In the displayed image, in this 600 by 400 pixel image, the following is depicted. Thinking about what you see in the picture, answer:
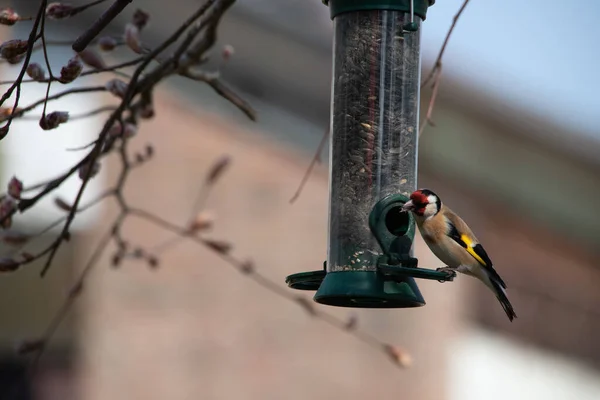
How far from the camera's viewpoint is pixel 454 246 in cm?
610

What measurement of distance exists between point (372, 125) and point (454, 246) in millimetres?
767

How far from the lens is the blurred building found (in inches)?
552

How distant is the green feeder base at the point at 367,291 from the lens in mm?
5301

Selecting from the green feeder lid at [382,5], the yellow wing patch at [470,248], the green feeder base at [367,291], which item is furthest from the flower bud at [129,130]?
the yellow wing patch at [470,248]

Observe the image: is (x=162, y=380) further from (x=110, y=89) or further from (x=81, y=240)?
(x=110, y=89)

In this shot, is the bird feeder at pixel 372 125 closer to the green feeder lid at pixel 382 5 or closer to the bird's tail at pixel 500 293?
the green feeder lid at pixel 382 5

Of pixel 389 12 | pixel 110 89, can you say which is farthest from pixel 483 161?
pixel 110 89

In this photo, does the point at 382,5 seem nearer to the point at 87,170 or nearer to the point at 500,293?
the point at 500,293

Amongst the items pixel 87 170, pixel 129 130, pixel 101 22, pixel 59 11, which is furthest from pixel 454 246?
pixel 101 22

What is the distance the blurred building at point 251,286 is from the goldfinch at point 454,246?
738 centimetres

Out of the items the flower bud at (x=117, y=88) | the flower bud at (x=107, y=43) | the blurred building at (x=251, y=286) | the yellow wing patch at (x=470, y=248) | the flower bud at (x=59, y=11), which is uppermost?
the flower bud at (x=59, y=11)

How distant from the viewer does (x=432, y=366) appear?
1415cm

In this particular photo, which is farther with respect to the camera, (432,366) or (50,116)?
(432,366)

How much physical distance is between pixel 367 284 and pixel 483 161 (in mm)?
11322
